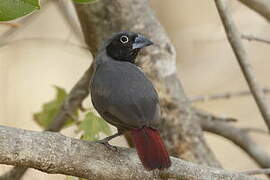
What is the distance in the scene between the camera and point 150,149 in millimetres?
2527

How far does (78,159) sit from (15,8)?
21.8 inches

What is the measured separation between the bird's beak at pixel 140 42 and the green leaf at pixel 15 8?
86 centimetres

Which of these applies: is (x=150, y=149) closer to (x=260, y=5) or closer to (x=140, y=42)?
(x=140, y=42)

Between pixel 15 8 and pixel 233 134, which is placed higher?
pixel 15 8

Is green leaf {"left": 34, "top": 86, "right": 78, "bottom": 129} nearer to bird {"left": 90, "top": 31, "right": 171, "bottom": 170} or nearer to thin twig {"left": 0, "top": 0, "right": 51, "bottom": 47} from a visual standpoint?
thin twig {"left": 0, "top": 0, "right": 51, "bottom": 47}

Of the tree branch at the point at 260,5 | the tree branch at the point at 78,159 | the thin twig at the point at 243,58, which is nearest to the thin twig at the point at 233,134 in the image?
the thin twig at the point at 243,58

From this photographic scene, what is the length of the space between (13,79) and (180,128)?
2.97 meters

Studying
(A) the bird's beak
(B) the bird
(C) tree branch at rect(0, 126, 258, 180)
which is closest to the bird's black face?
(A) the bird's beak

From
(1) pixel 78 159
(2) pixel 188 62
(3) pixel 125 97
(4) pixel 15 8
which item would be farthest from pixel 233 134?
(2) pixel 188 62

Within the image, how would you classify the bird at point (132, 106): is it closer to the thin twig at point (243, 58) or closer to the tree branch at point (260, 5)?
the thin twig at point (243, 58)

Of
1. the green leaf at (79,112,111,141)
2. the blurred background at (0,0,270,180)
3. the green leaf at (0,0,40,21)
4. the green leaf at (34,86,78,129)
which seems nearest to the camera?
the green leaf at (0,0,40,21)

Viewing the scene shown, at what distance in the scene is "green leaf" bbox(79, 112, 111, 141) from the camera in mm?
2981

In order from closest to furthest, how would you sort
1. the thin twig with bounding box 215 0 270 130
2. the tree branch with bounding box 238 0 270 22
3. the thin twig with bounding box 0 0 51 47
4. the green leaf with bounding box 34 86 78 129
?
the thin twig with bounding box 215 0 270 130
the tree branch with bounding box 238 0 270 22
the green leaf with bounding box 34 86 78 129
the thin twig with bounding box 0 0 51 47

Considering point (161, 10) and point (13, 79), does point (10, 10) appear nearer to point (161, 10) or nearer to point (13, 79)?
point (13, 79)
